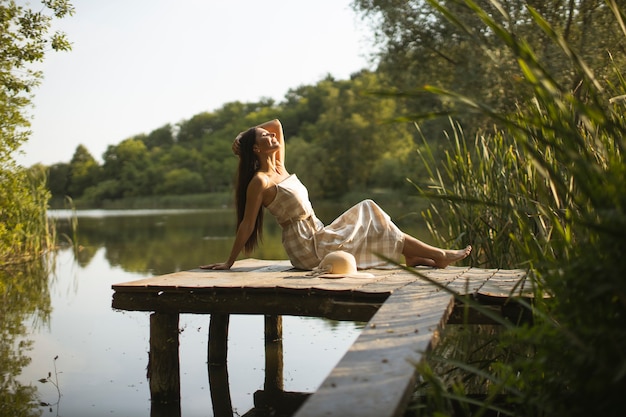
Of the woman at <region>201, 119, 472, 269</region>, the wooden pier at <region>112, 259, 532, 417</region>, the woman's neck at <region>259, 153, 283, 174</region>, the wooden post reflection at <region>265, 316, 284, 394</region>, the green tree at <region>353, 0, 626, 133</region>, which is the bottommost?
the wooden post reflection at <region>265, 316, 284, 394</region>

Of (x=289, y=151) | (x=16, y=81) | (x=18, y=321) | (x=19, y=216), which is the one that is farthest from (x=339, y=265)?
(x=289, y=151)

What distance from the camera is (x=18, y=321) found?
612cm

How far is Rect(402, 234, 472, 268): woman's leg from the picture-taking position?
14.7 ft

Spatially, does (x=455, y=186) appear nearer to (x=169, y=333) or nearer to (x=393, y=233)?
(x=393, y=233)

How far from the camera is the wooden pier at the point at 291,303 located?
2494 mm

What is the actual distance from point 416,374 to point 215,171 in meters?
49.3

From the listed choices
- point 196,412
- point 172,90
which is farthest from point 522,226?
point 172,90

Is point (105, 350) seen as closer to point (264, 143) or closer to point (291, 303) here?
point (264, 143)

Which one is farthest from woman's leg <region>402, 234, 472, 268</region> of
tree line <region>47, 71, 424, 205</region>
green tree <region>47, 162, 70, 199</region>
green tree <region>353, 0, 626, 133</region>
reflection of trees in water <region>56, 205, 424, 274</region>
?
green tree <region>47, 162, 70, 199</region>

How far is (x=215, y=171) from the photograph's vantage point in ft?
166

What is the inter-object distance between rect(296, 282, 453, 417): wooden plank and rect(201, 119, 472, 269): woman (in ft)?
6.04

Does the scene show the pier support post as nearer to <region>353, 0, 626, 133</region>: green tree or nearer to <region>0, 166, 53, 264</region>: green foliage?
<region>0, 166, 53, 264</region>: green foliage

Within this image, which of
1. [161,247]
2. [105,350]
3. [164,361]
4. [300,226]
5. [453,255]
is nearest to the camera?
[164,361]

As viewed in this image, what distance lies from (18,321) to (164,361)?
2701mm
